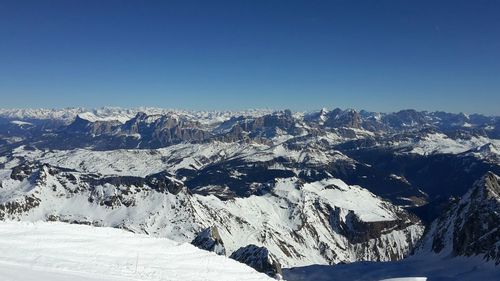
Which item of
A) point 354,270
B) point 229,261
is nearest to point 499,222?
point 354,270

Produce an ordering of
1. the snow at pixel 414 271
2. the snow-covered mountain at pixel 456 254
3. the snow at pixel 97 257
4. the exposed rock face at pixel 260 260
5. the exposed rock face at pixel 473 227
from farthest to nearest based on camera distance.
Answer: the exposed rock face at pixel 260 260, the exposed rock face at pixel 473 227, the snow-covered mountain at pixel 456 254, the snow at pixel 414 271, the snow at pixel 97 257

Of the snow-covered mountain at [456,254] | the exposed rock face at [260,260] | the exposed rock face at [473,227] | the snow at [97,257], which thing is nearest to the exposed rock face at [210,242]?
the exposed rock face at [260,260]

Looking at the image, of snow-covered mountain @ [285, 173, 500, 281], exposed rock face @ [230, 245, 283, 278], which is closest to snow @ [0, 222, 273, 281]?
snow-covered mountain @ [285, 173, 500, 281]

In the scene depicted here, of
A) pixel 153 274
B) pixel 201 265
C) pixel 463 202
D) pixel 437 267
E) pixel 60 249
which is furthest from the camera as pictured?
pixel 463 202

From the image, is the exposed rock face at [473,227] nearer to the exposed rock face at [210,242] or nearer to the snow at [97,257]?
the snow at [97,257]

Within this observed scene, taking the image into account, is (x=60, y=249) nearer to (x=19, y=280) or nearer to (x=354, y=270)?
(x=19, y=280)

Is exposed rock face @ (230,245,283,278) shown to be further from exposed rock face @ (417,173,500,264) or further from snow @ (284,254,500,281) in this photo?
exposed rock face @ (417,173,500,264)
